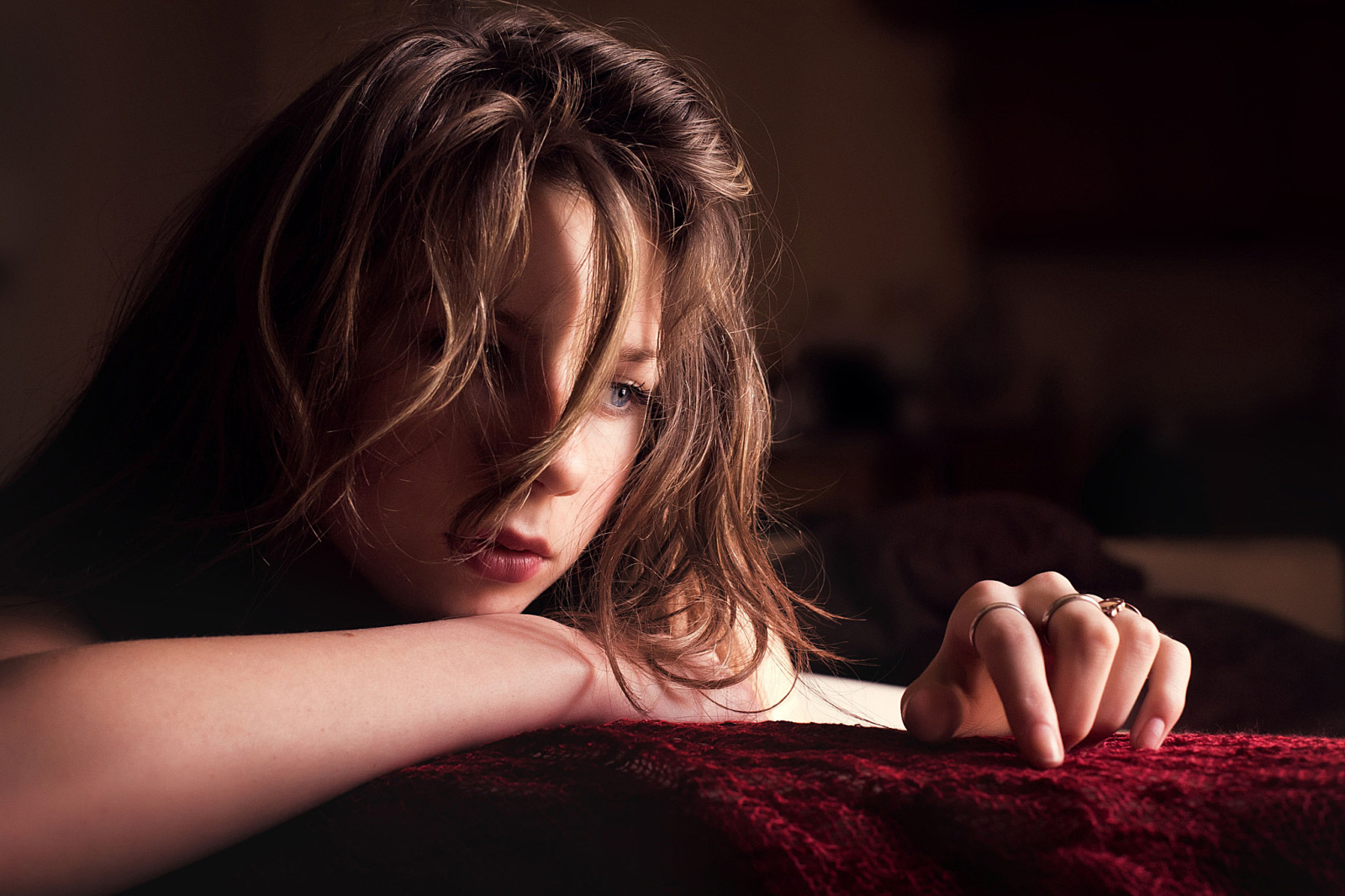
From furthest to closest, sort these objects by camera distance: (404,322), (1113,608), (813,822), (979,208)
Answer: (979,208) < (404,322) < (1113,608) < (813,822)

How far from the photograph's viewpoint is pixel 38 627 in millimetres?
405

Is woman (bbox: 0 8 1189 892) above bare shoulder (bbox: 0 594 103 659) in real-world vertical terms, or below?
above

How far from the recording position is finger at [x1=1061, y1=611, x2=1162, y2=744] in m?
0.32

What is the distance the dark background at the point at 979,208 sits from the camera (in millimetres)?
551

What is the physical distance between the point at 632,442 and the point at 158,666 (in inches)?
11.2

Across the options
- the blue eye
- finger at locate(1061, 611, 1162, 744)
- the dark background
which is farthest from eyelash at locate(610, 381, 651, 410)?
finger at locate(1061, 611, 1162, 744)

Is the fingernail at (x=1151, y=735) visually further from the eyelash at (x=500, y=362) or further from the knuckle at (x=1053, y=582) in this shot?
the eyelash at (x=500, y=362)

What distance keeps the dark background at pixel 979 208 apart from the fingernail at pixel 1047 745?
361 millimetres

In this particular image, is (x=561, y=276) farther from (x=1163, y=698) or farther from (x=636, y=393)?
(x=1163, y=698)

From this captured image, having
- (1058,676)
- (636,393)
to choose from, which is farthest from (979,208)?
(1058,676)

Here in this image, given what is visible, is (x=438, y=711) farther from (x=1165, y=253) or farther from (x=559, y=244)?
(x=1165, y=253)

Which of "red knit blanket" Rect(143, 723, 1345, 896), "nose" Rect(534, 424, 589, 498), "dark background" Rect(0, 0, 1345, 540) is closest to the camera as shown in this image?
"red knit blanket" Rect(143, 723, 1345, 896)

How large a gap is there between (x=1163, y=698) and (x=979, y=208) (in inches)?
14.9

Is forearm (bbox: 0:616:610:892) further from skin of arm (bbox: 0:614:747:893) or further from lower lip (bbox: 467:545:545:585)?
lower lip (bbox: 467:545:545:585)
